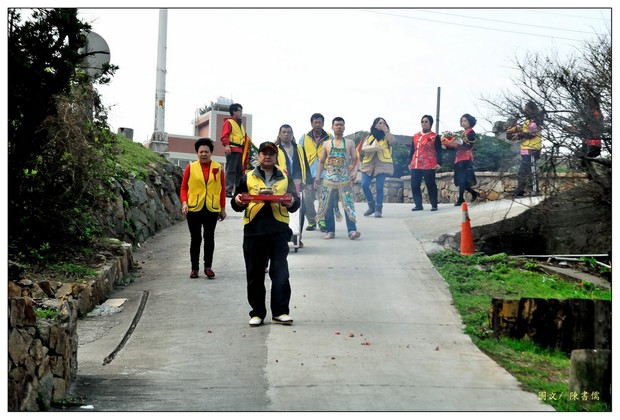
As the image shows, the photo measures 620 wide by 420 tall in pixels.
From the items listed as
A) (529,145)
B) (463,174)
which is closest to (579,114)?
(529,145)

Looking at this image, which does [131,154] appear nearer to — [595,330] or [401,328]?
[401,328]

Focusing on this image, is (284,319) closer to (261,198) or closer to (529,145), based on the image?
(261,198)

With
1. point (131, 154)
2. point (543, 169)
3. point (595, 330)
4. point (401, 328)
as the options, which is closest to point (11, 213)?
point (401, 328)

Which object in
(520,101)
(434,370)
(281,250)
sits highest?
(520,101)

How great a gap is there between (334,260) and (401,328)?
3.69 metres

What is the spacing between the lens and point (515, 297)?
995 cm

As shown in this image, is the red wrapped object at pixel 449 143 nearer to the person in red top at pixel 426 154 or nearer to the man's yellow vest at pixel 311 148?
the person in red top at pixel 426 154

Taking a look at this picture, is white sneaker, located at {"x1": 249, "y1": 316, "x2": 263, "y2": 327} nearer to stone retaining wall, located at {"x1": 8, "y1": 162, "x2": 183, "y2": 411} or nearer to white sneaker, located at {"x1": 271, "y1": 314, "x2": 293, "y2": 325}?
white sneaker, located at {"x1": 271, "y1": 314, "x2": 293, "y2": 325}

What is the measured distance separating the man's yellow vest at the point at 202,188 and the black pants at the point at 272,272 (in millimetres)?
2430

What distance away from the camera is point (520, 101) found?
38.5 feet

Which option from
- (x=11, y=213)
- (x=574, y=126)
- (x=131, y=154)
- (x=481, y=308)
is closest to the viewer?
(x=11, y=213)

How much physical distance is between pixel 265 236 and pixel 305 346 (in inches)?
53.7

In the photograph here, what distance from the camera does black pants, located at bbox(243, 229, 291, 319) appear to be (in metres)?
8.51

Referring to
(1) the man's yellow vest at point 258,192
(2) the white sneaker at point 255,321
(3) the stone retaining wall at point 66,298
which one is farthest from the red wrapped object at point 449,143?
(2) the white sneaker at point 255,321
